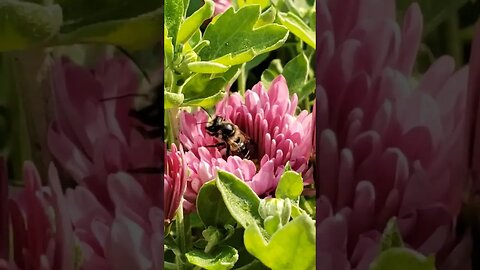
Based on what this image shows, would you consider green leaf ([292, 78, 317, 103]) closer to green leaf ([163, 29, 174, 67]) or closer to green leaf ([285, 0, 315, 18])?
green leaf ([285, 0, 315, 18])

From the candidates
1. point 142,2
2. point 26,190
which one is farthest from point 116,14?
point 26,190

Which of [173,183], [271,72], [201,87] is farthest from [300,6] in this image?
[173,183]

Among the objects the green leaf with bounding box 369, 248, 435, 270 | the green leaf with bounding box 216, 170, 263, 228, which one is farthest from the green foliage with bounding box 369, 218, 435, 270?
the green leaf with bounding box 216, 170, 263, 228

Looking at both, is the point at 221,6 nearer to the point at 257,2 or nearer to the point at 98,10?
the point at 257,2

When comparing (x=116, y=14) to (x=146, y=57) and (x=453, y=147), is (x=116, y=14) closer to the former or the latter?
(x=146, y=57)

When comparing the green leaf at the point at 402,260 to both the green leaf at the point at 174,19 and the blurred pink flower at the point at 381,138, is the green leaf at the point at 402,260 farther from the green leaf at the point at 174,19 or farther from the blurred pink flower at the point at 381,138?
the green leaf at the point at 174,19

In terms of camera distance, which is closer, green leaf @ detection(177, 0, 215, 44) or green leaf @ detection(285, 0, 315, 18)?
green leaf @ detection(177, 0, 215, 44)

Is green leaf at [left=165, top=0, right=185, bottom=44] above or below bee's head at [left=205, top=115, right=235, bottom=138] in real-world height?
above
